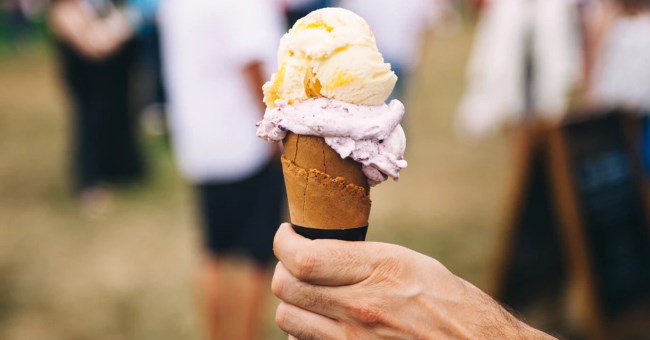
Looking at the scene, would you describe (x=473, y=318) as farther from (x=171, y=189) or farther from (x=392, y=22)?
(x=171, y=189)

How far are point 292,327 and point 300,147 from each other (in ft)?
1.32

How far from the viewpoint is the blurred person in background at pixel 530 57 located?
15.9 feet

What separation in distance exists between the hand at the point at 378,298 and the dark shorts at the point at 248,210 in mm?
1845

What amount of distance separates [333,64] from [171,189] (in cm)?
478

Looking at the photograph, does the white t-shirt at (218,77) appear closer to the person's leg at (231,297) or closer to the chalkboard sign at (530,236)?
the person's leg at (231,297)

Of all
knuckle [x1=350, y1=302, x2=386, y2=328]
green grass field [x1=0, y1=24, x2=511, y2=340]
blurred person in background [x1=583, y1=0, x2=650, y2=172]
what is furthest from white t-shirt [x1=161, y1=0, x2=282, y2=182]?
blurred person in background [x1=583, y1=0, x2=650, y2=172]

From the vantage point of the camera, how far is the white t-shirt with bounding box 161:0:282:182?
8.93ft

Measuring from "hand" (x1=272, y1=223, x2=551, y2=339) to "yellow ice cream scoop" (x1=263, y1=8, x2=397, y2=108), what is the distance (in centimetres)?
35

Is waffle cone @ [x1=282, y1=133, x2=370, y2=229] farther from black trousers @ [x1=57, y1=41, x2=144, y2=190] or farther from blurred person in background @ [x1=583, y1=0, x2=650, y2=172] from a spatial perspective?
black trousers @ [x1=57, y1=41, x2=144, y2=190]

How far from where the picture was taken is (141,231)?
4.97 meters

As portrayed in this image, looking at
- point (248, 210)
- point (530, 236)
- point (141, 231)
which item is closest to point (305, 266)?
point (248, 210)

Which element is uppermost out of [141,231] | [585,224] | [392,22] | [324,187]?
[392,22]

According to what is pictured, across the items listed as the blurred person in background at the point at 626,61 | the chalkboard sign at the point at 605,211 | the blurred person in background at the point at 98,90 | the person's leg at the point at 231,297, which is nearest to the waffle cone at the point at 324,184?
the person's leg at the point at 231,297

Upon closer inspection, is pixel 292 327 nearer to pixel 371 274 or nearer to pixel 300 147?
pixel 371 274
